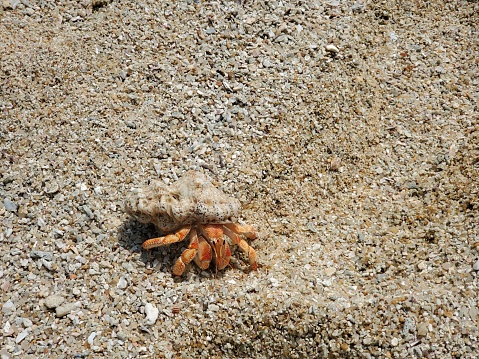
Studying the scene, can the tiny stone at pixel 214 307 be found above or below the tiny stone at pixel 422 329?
below

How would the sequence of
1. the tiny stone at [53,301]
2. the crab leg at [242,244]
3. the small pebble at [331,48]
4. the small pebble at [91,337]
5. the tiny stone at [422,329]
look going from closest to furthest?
the tiny stone at [422,329], the small pebble at [91,337], the tiny stone at [53,301], the crab leg at [242,244], the small pebble at [331,48]

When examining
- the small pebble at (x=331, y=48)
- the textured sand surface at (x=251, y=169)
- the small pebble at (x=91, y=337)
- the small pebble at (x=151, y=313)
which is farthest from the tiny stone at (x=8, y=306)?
the small pebble at (x=331, y=48)

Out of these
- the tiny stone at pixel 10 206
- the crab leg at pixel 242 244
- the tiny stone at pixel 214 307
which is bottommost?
the tiny stone at pixel 10 206

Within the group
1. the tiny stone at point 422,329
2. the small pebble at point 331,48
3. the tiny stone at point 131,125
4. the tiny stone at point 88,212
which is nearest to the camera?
the tiny stone at point 422,329

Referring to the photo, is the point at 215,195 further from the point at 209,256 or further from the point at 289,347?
the point at 289,347

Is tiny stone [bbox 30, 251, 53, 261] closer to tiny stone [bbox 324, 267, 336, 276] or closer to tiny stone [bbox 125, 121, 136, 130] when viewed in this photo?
tiny stone [bbox 125, 121, 136, 130]

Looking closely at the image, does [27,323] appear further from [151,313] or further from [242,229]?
[242,229]

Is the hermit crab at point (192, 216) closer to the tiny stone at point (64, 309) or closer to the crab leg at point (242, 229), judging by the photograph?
the crab leg at point (242, 229)

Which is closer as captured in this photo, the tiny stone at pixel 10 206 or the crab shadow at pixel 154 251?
the crab shadow at pixel 154 251

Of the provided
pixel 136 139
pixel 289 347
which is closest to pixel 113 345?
pixel 289 347
